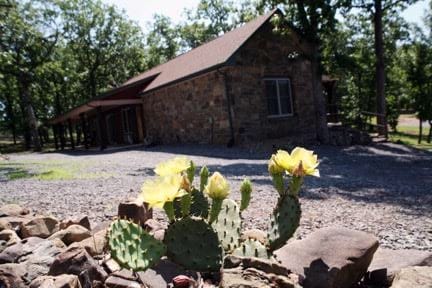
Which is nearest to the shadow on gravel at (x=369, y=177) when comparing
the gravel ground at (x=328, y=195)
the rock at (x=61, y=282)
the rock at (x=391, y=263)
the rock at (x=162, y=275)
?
the gravel ground at (x=328, y=195)

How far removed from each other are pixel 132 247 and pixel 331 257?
1352mm

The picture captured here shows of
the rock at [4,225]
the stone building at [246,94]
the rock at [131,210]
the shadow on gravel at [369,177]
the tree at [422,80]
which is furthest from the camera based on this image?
the tree at [422,80]

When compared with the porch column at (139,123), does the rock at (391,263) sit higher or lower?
lower

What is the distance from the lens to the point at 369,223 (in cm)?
461

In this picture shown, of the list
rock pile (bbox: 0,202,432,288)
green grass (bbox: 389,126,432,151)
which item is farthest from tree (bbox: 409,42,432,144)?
rock pile (bbox: 0,202,432,288)

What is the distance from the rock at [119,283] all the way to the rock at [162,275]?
53 mm

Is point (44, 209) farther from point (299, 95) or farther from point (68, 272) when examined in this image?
point (299, 95)

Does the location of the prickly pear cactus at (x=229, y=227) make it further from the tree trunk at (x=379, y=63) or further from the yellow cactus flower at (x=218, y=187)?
the tree trunk at (x=379, y=63)

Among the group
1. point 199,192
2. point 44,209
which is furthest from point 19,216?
point 199,192

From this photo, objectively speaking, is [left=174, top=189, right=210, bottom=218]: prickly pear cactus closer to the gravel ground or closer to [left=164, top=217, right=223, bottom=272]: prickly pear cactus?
[left=164, top=217, right=223, bottom=272]: prickly pear cactus

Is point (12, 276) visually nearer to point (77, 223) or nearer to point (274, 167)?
point (77, 223)

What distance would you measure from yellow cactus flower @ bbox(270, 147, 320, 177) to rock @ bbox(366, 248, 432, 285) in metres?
0.97

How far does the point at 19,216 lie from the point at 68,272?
254cm

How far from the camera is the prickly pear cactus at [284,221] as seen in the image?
242cm
